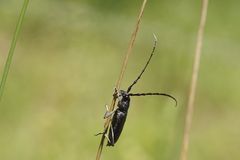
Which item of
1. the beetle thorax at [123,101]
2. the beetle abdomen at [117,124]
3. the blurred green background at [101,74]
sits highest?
the blurred green background at [101,74]

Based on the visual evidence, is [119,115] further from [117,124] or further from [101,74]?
[101,74]

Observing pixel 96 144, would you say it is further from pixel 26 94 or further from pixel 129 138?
pixel 26 94

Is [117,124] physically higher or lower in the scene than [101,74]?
lower

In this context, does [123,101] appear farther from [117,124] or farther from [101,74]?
[101,74]

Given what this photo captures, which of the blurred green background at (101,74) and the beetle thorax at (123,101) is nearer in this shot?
the beetle thorax at (123,101)

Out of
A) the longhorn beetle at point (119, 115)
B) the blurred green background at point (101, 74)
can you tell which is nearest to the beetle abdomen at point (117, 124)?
the longhorn beetle at point (119, 115)

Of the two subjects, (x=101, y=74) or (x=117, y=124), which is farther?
(x=101, y=74)

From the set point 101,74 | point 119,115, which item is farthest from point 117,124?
point 101,74

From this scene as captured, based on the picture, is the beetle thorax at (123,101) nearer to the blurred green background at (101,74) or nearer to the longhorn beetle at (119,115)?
the longhorn beetle at (119,115)

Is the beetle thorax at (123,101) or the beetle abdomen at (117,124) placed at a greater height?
the beetle thorax at (123,101)

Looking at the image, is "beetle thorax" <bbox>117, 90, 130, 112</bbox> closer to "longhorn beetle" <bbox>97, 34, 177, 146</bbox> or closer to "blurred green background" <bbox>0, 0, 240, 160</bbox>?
"longhorn beetle" <bbox>97, 34, 177, 146</bbox>
